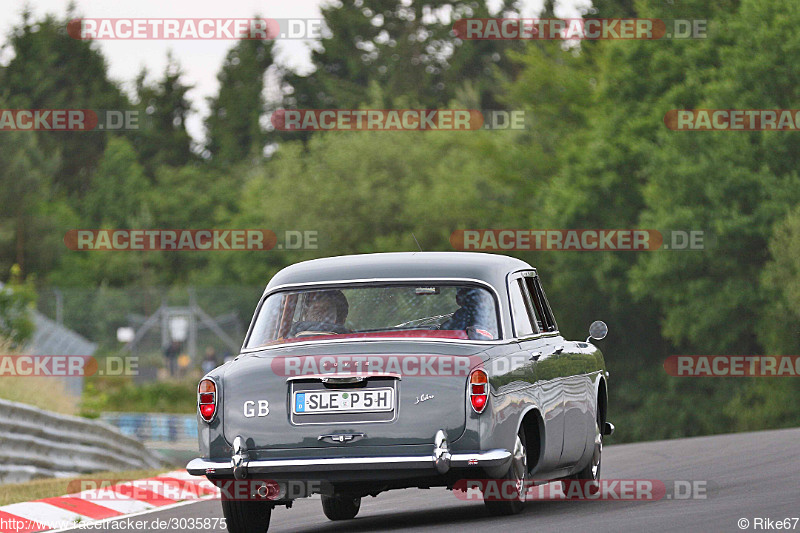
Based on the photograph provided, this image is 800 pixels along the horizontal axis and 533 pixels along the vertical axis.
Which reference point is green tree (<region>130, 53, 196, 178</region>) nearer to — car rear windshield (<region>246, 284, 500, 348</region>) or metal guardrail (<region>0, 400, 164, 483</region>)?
metal guardrail (<region>0, 400, 164, 483</region>)

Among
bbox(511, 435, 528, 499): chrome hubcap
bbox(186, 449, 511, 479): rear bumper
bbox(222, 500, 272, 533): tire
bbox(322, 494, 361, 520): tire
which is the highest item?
bbox(186, 449, 511, 479): rear bumper

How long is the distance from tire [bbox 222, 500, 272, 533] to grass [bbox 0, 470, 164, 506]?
362 cm

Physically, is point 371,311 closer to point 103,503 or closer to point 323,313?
point 323,313

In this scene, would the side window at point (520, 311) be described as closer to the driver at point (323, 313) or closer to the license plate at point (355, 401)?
the driver at point (323, 313)

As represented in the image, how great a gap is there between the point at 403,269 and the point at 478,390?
1.47 meters

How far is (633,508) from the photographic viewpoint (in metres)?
10.7

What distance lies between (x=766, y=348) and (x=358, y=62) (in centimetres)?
5179

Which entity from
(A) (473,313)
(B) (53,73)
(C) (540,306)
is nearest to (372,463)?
(A) (473,313)

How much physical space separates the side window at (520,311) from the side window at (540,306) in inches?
13.4

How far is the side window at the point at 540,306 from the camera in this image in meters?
11.7

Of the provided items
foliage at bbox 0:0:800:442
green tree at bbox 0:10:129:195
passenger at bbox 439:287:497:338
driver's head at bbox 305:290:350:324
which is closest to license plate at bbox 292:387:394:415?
passenger at bbox 439:287:497:338

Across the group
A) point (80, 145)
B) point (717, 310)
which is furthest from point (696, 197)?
point (80, 145)

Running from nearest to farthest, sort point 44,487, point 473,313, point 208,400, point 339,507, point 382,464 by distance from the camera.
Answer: point 382,464 → point 208,400 → point 473,313 → point 339,507 → point 44,487

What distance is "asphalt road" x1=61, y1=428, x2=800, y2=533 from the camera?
31.7 feet
